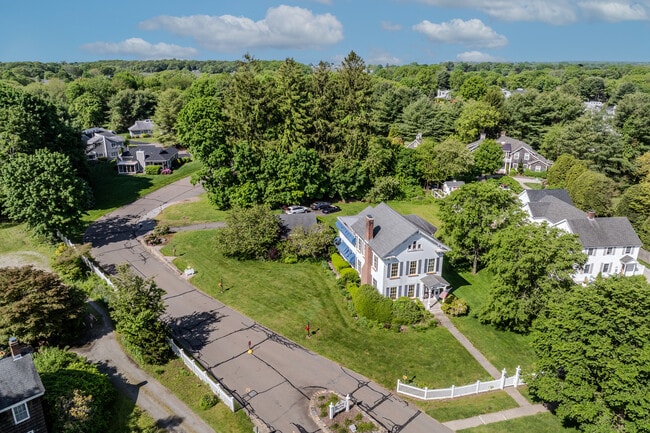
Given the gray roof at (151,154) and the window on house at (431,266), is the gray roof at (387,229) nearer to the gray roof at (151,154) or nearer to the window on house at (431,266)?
the window on house at (431,266)

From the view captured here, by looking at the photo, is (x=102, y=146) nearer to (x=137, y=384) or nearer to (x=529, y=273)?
(x=137, y=384)

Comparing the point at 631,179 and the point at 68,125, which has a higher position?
the point at 68,125

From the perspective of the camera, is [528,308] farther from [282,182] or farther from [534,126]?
[534,126]

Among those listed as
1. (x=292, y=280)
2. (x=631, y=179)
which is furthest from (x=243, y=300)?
(x=631, y=179)

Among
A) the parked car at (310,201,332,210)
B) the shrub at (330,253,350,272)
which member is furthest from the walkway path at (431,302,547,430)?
the parked car at (310,201,332,210)

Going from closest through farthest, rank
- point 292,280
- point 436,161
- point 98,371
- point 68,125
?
point 98,371 → point 292,280 → point 68,125 → point 436,161

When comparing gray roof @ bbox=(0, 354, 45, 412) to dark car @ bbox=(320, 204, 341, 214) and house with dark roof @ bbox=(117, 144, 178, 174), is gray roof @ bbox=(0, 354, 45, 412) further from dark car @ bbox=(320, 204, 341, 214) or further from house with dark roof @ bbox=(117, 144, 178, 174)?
house with dark roof @ bbox=(117, 144, 178, 174)

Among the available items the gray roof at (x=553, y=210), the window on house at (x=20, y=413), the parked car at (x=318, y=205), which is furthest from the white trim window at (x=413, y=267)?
the window on house at (x=20, y=413)
